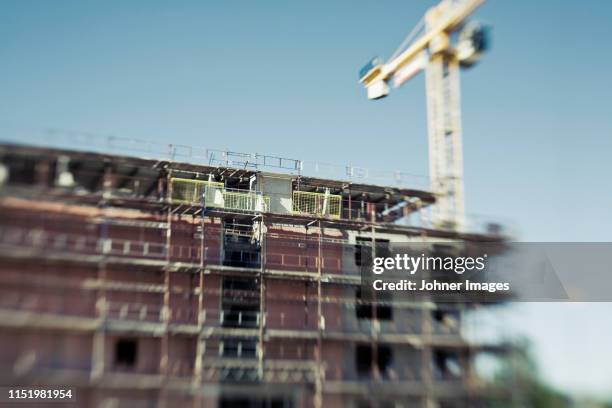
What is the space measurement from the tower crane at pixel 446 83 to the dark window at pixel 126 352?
16.5 meters

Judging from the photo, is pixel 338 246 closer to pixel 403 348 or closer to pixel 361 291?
pixel 361 291

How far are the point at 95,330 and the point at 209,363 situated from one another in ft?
16.8

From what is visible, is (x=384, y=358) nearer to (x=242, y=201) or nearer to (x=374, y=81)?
(x=242, y=201)

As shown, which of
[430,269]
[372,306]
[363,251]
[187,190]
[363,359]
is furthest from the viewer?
[430,269]

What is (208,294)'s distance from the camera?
36.4m

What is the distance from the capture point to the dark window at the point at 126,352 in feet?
112

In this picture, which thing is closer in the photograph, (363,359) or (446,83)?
(363,359)

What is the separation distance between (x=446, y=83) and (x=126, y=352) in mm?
22244

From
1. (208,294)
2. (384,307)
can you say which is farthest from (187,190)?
(384,307)

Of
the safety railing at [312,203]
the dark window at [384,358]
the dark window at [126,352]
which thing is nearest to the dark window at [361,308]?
the dark window at [384,358]

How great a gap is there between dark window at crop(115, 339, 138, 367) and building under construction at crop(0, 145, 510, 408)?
59 millimetres

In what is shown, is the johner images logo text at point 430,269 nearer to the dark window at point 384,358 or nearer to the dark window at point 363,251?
the dark window at point 363,251

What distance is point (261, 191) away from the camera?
39.5 m

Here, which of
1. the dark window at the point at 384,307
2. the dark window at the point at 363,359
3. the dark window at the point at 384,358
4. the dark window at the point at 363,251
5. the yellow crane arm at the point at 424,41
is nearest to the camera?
the dark window at the point at 363,359
